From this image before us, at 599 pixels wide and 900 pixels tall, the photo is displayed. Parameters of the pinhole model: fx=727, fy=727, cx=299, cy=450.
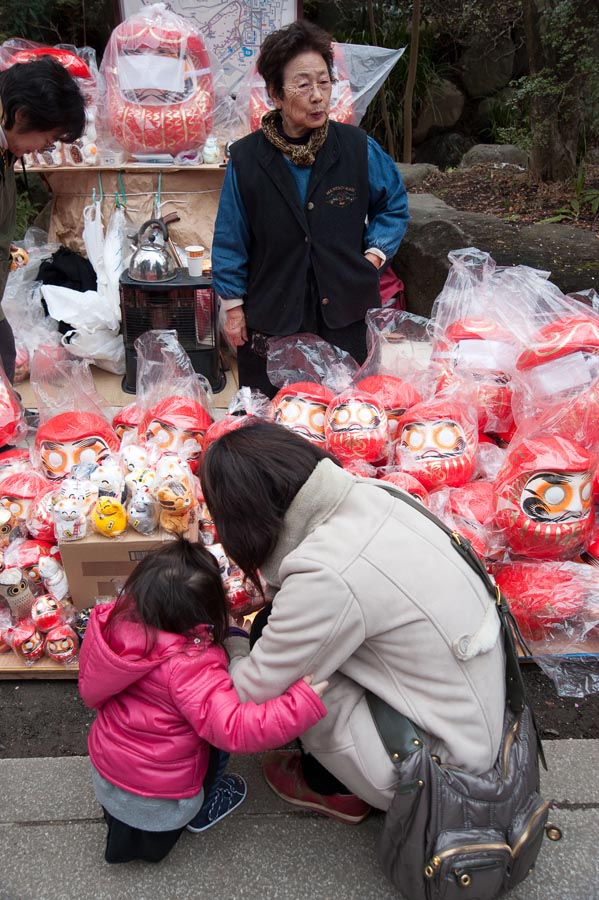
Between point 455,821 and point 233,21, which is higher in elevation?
point 233,21

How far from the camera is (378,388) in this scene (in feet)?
10.8

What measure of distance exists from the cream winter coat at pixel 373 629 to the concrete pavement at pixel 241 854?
1.12 feet

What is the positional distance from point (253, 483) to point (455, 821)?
35.4 inches

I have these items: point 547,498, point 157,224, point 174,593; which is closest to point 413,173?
point 157,224

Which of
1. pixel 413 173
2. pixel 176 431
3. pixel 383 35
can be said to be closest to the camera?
pixel 176 431

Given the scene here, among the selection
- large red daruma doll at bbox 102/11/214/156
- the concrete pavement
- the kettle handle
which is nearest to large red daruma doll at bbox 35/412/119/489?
the concrete pavement

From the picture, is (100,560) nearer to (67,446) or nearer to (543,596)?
(67,446)

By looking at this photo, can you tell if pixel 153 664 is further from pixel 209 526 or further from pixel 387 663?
pixel 209 526

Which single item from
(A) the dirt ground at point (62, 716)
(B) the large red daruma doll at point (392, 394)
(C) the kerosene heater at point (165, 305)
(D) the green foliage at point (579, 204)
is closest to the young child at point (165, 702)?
(A) the dirt ground at point (62, 716)

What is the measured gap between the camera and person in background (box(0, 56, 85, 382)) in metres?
2.61

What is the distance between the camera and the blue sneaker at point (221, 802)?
2.06 metres

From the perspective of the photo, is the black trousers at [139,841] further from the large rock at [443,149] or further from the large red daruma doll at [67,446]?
the large rock at [443,149]

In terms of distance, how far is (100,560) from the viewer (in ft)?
8.35

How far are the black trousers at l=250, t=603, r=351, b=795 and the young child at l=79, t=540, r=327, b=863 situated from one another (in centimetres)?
18
